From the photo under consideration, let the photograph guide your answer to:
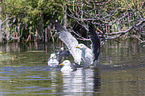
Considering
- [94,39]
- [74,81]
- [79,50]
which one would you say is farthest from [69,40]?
[74,81]

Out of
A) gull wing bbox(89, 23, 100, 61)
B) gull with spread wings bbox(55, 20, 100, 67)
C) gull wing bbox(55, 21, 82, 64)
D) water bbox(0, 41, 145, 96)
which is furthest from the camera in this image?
gull wing bbox(55, 21, 82, 64)

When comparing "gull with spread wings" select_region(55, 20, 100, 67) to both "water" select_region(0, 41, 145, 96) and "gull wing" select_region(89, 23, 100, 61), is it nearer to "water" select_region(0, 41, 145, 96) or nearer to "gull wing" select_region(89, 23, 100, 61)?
"gull wing" select_region(89, 23, 100, 61)

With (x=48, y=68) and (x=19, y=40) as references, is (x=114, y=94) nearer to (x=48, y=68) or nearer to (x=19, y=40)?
(x=48, y=68)

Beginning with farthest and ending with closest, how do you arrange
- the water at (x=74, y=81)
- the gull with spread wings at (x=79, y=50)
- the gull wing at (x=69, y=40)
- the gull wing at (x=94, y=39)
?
the gull wing at (x=69, y=40) < the gull with spread wings at (x=79, y=50) < the gull wing at (x=94, y=39) < the water at (x=74, y=81)

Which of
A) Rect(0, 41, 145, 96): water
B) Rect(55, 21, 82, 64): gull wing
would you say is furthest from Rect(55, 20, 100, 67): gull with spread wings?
Rect(0, 41, 145, 96): water

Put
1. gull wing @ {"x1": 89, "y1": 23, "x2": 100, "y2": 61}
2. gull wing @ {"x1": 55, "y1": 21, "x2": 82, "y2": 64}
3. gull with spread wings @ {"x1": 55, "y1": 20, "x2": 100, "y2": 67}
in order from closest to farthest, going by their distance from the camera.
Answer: gull wing @ {"x1": 89, "y1": 23, "x2": 100, "y2": 61}
gull with spread wings @ {"x1": 55, "y1": 20, "x2": 100, "y2": 67}
gull wing @ {"x1": 55, "y1": 21, "x2": 82, "y2": 64}

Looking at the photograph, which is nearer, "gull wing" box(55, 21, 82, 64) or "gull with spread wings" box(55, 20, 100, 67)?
"gull with spread wings" box(55, 20, 100, 67)

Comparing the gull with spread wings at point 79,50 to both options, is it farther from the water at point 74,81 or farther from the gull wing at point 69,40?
the water at point 74,81

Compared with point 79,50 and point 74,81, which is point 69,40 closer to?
point 79,50

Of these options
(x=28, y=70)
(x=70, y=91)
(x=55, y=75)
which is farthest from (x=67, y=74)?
(x=70, y=91)

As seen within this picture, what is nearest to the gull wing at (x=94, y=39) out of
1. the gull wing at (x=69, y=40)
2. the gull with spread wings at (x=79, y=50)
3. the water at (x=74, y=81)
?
the gull with spread wings at (x=79, y=50)

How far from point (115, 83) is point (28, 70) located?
5775mm

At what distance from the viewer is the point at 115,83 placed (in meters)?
15.2

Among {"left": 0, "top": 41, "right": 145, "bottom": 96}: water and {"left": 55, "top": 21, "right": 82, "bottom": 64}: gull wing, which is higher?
{"left": 55, "top": 21, "right": 82, "bottom": 64}: gull wing
